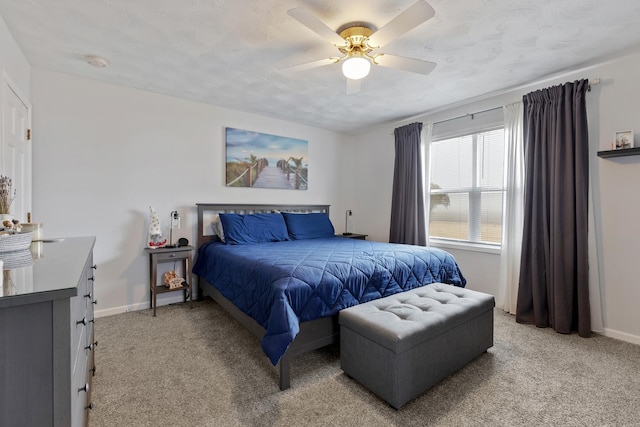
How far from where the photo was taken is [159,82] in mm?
3119

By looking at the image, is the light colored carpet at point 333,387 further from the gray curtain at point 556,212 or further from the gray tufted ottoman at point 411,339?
the gray curtain at point 556,212

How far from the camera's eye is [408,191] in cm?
421

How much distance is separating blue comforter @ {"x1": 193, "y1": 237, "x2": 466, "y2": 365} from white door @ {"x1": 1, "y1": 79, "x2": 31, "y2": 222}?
5.40ft

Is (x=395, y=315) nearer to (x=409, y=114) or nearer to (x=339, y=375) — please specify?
(x=339, y=375)

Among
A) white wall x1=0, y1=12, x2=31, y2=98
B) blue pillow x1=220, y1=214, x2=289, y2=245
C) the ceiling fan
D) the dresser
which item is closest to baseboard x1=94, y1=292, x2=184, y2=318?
blue pillow x1=220, y1=214, x2=289, y2=245

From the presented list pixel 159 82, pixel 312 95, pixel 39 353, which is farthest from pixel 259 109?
pixel 39 353

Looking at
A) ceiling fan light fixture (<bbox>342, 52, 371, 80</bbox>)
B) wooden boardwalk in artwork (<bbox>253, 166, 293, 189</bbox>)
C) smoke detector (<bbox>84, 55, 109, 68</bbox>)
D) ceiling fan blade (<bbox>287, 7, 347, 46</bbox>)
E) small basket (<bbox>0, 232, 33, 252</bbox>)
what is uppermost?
smoke detector (<bbox>84, 55, 109, 68</bbox>)

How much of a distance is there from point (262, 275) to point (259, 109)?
259 centimetres

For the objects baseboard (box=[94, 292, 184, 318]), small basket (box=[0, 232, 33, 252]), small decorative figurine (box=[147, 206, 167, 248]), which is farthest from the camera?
small decorative figurine (box=[147, 206, 167, 248])

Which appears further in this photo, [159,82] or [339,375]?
[159,82]

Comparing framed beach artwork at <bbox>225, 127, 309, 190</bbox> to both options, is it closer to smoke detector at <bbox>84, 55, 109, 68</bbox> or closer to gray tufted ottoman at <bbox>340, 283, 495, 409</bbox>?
smoke detector at <bbox>84, 55, 109, 68</bbox>

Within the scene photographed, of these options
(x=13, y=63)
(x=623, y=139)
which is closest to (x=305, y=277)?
(x=13, y=63)

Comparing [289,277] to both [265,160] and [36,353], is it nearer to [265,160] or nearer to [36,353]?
[36,353]

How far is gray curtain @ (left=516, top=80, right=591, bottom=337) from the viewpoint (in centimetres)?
272
